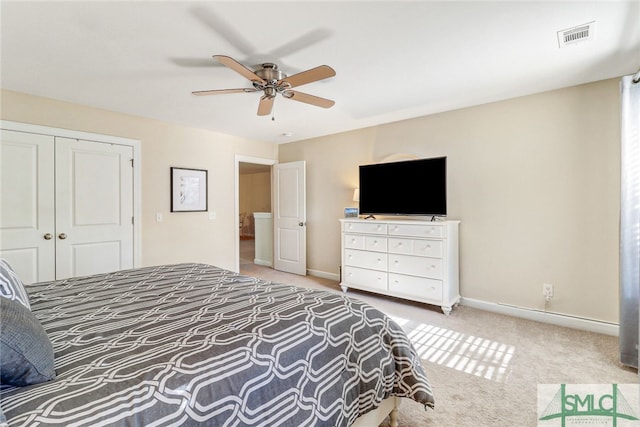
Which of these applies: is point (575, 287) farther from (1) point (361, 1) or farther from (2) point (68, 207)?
(2) point (68, 207)

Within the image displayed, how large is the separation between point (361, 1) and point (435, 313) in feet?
10.0

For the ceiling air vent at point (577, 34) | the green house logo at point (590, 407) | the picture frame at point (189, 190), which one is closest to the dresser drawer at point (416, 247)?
the green house logo at point (590, 407)

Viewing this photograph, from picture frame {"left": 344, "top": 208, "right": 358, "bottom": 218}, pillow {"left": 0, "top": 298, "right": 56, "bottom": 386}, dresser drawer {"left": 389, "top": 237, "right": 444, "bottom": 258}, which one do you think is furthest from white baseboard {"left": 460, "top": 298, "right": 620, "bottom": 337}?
pillow {"left": 0, "top": 298, "right": 56, "bottom": 386}

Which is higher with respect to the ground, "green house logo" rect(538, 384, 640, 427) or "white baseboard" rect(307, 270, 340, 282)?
"white baseboard" rect(307, 270, 340, 282)

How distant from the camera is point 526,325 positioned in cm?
302

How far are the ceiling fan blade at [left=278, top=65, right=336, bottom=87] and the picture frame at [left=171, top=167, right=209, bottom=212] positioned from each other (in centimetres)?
253

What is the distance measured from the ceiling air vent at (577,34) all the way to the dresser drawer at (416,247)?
78.2 inches

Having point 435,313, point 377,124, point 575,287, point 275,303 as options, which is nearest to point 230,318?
point 275,303

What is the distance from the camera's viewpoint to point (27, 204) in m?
3.04

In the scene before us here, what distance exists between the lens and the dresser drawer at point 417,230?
3324 millimetres

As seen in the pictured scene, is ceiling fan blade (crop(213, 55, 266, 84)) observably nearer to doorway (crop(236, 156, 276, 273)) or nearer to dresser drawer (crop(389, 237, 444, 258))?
dresser drawer (crop(389, 237, 444, 258))

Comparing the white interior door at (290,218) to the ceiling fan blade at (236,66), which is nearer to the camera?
the ceiling fan blade at (236,66)

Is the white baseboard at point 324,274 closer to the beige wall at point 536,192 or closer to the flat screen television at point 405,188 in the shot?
the flat screen television at point 405,188

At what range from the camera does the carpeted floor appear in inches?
69.6
